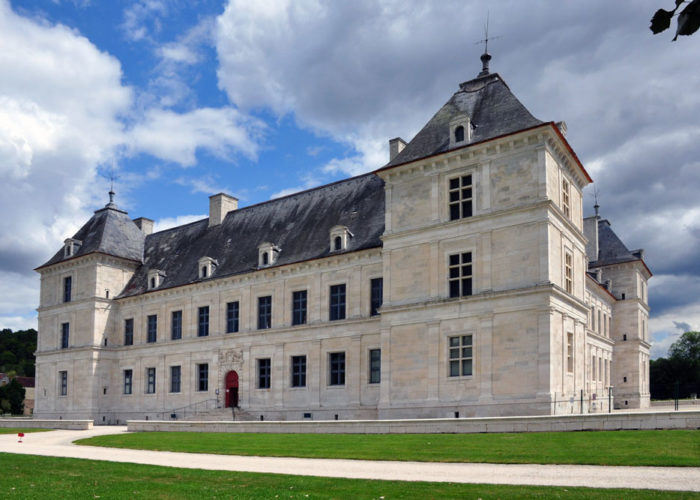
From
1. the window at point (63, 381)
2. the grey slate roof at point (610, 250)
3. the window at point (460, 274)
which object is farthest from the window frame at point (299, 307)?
the grey slate roof at point (610, 250)

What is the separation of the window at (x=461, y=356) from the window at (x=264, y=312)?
532 inches

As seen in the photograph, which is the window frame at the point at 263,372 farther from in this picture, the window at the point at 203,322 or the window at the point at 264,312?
the window at the point at 203,322

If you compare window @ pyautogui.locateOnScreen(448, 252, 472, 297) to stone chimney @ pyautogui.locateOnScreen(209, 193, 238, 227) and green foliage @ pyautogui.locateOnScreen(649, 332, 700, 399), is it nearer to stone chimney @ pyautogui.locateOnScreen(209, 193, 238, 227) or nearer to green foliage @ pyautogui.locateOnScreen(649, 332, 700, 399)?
stone chimney @ pyautogui.locateOnScreen(209, 193, 238, 227)

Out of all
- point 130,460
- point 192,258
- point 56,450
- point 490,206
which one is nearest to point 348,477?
point 130,460

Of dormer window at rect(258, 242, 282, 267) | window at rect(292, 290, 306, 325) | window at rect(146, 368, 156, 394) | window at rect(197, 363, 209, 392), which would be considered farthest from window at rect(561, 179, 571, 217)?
window at rect(146, 368, 156, 394)

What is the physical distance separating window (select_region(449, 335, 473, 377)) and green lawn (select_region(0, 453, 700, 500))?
15370 millimetres

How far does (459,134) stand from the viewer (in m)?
30.5

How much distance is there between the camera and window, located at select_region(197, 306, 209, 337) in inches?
1671

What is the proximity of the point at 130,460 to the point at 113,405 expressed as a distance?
2989 centimetres

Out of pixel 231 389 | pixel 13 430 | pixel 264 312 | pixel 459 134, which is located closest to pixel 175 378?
pixel 231 389

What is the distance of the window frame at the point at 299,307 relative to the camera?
124 feet

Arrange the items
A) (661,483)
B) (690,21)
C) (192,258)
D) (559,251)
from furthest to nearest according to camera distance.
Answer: (192,258)
(559,251)
(661,483)
(690,21)

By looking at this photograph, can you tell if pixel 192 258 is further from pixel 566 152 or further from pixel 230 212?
pixel 566 152

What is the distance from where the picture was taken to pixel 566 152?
29719 millimetres
